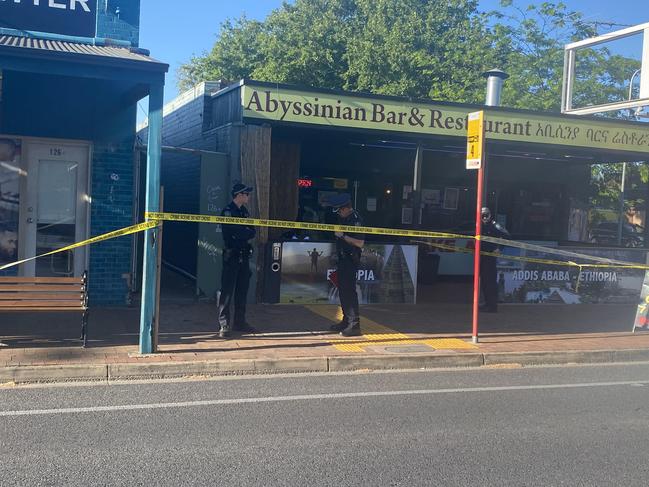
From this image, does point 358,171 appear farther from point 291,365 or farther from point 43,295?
point 43,295

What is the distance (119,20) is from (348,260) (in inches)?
189

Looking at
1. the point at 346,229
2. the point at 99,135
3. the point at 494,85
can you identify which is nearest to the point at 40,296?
the point at 99,135

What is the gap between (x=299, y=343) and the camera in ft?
27.9

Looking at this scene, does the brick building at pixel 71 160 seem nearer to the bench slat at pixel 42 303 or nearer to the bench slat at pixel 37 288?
the bench slat at pixel 37 288

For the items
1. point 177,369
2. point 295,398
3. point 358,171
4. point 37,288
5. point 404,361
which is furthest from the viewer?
point 358,171

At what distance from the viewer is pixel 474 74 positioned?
82.1 ft

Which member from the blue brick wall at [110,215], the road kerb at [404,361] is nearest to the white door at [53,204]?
the blue brick wall at [110,215]

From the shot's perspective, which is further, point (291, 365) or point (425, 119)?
point (425, 119)

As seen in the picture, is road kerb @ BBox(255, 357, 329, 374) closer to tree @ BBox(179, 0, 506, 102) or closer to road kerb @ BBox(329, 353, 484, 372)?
road kerb @ BBox(329, 353, 484, 372)

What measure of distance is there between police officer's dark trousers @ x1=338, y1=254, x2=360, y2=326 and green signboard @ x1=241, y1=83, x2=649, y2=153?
303 centimetres

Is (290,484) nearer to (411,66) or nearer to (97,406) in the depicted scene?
(97,406)

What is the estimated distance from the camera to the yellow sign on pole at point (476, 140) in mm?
8828

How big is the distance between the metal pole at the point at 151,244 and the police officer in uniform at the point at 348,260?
2.40 meters

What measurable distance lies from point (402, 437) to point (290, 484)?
131 cm
